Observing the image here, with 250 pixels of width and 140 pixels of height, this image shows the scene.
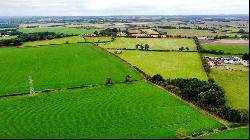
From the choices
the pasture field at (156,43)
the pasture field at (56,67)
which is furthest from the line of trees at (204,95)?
the pasture field at (156,43)

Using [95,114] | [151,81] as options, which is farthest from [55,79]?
[95,114]

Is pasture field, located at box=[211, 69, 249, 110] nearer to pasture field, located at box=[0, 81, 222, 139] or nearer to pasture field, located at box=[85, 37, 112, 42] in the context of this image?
pasture field, located at box=[0, 81, 222, 139]

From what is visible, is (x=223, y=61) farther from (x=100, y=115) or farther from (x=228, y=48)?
(x=100, y=115)

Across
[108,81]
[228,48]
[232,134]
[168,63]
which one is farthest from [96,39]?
[232,134]

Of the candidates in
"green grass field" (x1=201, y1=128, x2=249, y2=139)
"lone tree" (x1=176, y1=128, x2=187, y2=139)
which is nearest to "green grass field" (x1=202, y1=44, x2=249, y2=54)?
"green grass field" (x1=201, y1=128, x2=249, y2=139)

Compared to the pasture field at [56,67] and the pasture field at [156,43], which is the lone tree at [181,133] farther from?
the pasture field at [156,43]
